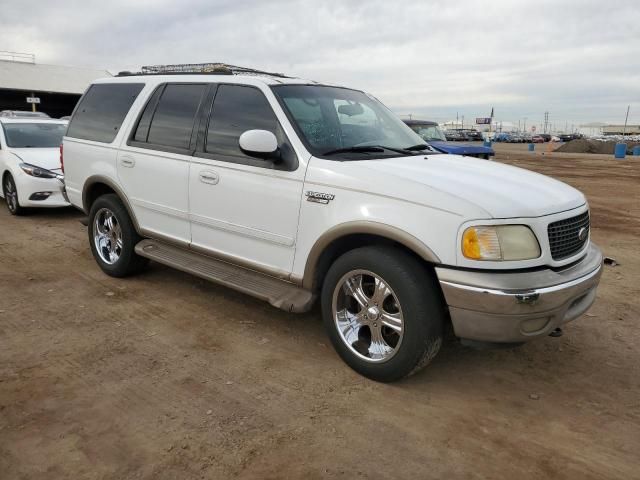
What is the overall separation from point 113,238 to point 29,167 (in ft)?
13.5

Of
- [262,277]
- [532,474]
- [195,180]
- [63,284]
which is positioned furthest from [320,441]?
[63,284]

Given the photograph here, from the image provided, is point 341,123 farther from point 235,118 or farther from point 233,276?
point 233,276

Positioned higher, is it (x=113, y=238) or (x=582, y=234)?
(x=582, y=234)

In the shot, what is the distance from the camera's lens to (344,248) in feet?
12.3

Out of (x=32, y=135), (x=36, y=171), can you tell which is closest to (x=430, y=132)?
(x=32, y=135)

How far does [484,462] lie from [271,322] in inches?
87.0

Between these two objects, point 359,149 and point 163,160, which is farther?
point 163,160

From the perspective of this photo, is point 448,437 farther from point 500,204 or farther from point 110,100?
point 110,100

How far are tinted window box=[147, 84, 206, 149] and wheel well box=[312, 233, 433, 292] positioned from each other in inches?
65.3

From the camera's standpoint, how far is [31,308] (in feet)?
15.5

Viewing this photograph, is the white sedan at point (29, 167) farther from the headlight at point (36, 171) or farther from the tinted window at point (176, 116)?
the tinted window at point (176, 116)

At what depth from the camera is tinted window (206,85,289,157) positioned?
4.07 metres

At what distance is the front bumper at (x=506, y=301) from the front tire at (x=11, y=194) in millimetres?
7930

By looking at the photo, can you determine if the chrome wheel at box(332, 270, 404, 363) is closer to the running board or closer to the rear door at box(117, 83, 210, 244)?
the running board
